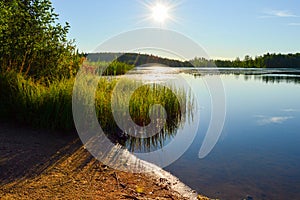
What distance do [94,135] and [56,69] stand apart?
3868 millimetres

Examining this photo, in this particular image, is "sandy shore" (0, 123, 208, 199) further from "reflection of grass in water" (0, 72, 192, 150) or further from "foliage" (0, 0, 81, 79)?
"foliage" (0, 0, 81, 79)

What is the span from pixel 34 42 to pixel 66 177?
5685 mm

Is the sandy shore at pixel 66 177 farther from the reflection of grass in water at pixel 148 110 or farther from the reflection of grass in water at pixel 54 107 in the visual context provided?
the reflection of grass in water at pixel 148 110

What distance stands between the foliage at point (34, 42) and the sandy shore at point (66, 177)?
361cm

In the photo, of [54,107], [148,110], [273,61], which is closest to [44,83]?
[54,107]

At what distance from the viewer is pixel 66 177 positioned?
3.49m

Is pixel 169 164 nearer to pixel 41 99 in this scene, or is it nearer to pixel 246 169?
pixel 246 169

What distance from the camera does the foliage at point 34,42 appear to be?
777 cm

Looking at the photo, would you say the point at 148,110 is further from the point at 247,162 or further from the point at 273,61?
the point at 273,61

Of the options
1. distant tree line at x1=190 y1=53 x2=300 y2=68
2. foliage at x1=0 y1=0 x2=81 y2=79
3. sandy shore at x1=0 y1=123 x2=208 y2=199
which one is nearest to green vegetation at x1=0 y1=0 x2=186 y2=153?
foliage at x1=0 y1=0 x2=81 y2=79

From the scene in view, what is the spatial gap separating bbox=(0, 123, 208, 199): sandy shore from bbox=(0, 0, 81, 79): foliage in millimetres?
3610

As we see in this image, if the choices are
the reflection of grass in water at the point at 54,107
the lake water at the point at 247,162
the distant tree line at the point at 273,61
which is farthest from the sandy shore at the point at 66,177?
the distant tree line at the point at 273,61

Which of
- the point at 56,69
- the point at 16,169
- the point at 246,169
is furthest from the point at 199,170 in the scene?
the point at 56,69

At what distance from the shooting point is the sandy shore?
313cm
